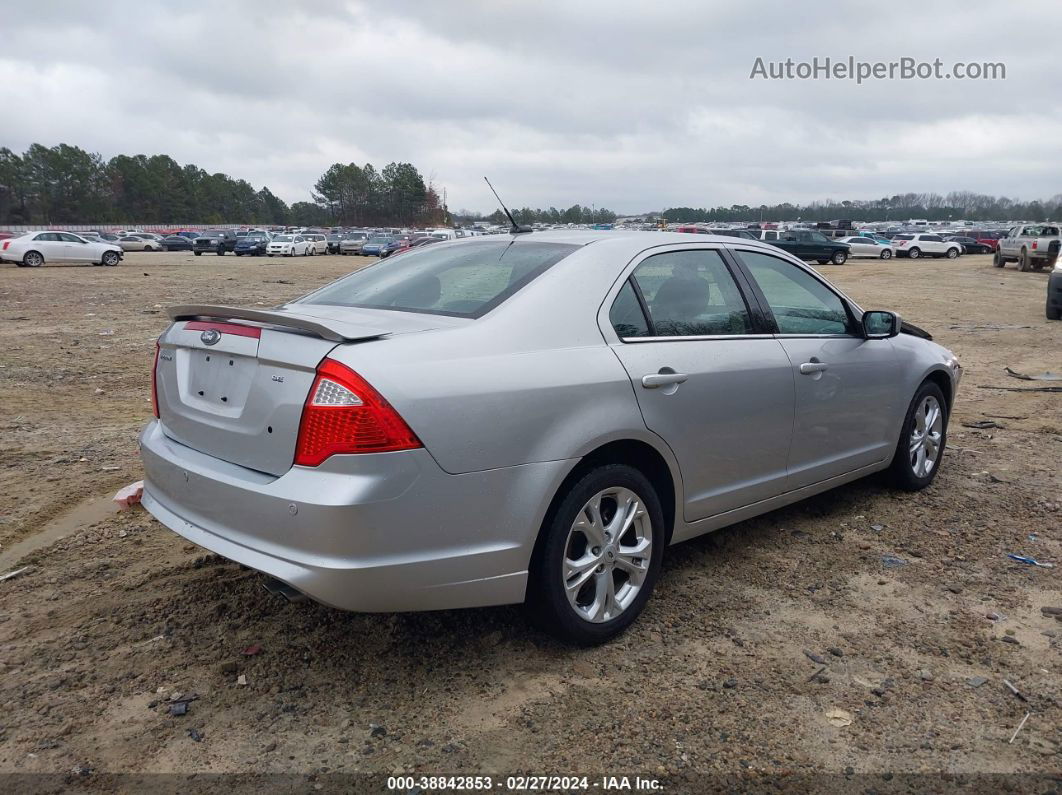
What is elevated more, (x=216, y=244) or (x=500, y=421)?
(x=216, y=244)

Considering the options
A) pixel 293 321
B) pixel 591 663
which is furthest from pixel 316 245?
pixel 591 663

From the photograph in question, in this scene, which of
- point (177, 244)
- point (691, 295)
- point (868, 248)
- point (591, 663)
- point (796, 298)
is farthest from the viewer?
point (177, 244)

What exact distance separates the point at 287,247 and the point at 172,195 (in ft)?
274

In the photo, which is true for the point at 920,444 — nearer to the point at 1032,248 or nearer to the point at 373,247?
the point at 1032,248

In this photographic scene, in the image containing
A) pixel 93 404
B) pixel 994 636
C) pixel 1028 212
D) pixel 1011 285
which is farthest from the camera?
pixel 1028 212

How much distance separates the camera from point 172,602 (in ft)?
12.2

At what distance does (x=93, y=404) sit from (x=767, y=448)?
21.0 feet

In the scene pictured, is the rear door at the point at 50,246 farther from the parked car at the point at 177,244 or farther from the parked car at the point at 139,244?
the parked car at the point at 177,244

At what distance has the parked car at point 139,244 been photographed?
57875 millimetres

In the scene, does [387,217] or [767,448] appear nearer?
[767,448]

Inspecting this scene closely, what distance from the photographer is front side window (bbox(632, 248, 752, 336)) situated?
147 inches

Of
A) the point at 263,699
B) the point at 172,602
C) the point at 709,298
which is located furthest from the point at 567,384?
the point at 172,602

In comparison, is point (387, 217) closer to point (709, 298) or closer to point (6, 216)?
point (6, 216)

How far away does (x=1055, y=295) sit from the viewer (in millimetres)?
15273
